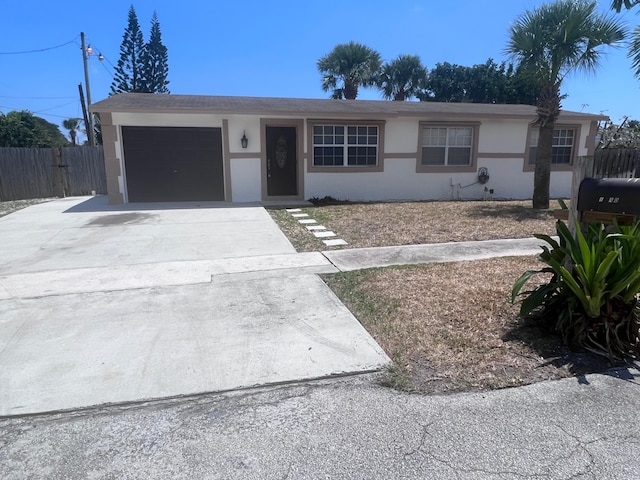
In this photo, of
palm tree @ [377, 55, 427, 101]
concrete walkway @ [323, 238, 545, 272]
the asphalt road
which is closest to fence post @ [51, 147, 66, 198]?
concrete walkway @ [323, 238, 545, 272]

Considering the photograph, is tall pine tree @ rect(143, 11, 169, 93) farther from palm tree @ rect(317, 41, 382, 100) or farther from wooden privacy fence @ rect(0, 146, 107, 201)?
wooden privacy fence @ rect(0, 146, 107, 201)

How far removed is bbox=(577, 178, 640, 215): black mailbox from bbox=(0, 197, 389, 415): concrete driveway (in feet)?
7.95

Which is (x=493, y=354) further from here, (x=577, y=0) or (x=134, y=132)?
(x=134, y=132)

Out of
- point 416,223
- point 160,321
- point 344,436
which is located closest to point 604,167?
point 416,223

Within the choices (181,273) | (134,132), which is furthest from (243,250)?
(134,132)

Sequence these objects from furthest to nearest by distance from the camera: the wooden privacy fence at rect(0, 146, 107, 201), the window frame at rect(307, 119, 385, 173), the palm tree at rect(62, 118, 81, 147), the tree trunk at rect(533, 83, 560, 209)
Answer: the palm tree at rect(62, 118, 81, 147), the wooden privacy fence at rect(0, 146, 107, 201), the window frame at rect(307, 119, 385, 173), the tree trunk at rect(533, 83, 560, 209)

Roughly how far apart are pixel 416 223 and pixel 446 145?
6.36 meters

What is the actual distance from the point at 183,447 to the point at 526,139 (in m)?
15.9

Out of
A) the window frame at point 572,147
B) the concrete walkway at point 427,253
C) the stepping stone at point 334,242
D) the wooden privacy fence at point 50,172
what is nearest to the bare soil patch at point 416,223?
the stepping stone at point 334,242

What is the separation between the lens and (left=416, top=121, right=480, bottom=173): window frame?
14492mm

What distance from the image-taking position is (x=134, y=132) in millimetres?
12922

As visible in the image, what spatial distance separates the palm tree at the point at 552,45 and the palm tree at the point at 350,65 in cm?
1686

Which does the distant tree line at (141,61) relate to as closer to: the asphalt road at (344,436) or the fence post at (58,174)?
the fence post at (58,174)

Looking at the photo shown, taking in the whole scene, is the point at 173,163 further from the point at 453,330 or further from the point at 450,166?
the point at 453,330
